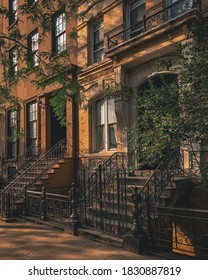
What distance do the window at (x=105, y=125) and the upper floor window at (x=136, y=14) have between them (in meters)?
2.93

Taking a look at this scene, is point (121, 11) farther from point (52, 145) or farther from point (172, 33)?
point (52, 145)

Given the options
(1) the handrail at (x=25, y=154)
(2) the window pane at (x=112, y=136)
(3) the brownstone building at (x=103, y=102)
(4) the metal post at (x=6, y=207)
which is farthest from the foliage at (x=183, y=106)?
(1) the handrail at (x=25, y=154)

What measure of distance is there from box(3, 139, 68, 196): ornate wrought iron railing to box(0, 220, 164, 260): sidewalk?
3689 millimetres

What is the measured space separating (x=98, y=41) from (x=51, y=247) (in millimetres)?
9729

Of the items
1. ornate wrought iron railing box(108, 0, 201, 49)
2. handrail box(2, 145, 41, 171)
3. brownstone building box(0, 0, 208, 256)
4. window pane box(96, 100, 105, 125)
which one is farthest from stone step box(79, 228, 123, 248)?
handrail box(2, 145, 41, 171)

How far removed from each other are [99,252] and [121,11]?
951 centimetres

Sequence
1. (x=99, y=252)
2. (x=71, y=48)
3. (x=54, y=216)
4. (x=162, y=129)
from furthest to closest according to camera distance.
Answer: (x=71, y=48) < (x=54, y=216) < (x=99, y=252) < (x=162, y=129)

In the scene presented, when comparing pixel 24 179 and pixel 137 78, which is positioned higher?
pixel 137 78

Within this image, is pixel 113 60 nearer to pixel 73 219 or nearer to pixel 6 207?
pixel 73 219

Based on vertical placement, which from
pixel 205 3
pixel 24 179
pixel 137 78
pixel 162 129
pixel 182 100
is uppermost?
pixel 205 3

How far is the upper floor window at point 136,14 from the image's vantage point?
428 inches

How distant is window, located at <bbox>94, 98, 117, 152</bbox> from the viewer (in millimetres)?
11861
